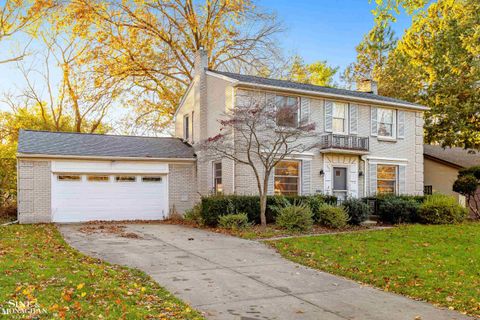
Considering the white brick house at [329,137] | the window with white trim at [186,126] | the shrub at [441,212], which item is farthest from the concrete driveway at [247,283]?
the window with white trim at [186,126]

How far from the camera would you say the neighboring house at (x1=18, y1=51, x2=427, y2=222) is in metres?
16.7

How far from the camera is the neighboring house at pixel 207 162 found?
16672mm

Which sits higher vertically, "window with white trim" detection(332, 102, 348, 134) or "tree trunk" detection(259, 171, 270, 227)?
"window with white trim" detection(332, 102, 348, 134)

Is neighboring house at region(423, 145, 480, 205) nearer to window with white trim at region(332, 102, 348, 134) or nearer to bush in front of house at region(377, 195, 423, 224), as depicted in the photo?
bush in front of house at region(377, 195, 423, 224)

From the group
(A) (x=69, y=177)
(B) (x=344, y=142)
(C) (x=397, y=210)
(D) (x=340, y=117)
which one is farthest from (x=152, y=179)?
(C) (x=397, y=210)

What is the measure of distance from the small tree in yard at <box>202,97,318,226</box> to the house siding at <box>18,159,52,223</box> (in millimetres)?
6334

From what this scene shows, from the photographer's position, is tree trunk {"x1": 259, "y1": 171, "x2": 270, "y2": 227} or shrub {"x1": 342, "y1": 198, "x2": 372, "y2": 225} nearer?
tree trunk {"x1": 259, "y1": 171, "x2": 270, "y2": 227}

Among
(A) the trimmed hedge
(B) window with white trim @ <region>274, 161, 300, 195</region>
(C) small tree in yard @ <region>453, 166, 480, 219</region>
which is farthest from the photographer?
(C) small tree in yard @ <region>453, 166, 480, 219</region>

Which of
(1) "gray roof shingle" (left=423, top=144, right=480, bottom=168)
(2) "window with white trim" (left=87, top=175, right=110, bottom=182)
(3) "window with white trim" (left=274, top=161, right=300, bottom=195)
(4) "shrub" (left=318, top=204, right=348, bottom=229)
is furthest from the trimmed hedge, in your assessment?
(1) "gray roof shingle" (left=423, top=144, right=480, bottom=168)

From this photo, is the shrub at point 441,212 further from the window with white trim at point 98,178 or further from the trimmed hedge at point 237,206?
the window with white trim at point 98,178

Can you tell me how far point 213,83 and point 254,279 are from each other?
12.8 meters

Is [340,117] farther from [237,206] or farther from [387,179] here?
[237,206]

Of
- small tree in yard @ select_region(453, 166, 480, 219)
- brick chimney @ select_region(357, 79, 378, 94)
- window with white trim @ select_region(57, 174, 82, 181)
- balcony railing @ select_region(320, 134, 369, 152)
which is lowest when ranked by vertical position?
small tree in yard @ select_region(453, 166, 480, 219)

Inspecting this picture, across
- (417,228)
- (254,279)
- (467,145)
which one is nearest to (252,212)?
(417,228)
